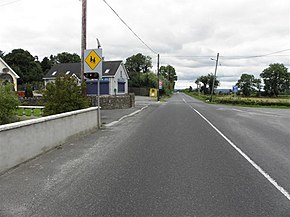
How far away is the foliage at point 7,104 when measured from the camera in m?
11.8

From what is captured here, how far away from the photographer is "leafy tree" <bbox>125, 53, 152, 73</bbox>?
94213mm

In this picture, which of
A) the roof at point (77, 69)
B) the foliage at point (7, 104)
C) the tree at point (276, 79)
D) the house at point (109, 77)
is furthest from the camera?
the tree at point (276, 79)

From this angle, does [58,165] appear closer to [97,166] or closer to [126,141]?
[97,166]

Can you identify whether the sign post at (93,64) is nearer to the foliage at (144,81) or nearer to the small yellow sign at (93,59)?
the small yellow sign at (93,59)

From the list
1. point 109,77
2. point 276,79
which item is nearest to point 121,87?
point 109,77

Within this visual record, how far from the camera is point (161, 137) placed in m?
9.80

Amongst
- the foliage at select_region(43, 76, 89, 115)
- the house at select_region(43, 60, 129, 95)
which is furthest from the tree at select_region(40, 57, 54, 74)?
the foliage at select_region(43, 76, 89, 115)

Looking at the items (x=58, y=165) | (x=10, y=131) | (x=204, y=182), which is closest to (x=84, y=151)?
(x=58, y=165)

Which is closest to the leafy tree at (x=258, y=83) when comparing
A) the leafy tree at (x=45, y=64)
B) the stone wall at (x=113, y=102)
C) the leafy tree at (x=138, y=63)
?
the leafy tree at (x=138, y=63)

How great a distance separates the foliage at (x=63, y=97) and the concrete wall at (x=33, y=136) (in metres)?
2.14

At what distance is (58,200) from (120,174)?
60.5 inches

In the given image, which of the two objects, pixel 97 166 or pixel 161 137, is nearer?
pixel 97 166

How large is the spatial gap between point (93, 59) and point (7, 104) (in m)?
4.22

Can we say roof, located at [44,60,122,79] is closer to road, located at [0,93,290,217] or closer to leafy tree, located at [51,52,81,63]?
road, located at [0,93,290,217]
